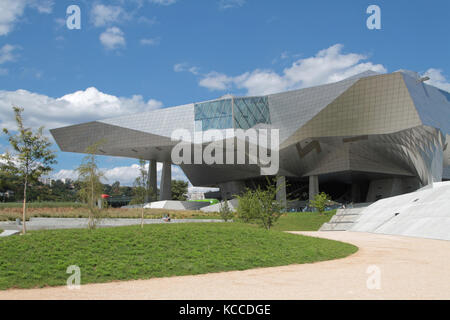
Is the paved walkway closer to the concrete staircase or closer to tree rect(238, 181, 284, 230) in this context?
tree rect(238, 181, 284, 230)

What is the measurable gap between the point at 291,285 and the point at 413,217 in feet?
67.8

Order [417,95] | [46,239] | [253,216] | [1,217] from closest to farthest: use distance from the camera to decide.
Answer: [46,239], [253,216], [1,217], [417,95]

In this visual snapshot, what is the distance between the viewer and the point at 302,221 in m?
39.8

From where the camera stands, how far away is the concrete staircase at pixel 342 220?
112 feet

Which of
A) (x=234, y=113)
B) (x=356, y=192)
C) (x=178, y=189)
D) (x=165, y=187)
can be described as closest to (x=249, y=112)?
(x=234, y=113)

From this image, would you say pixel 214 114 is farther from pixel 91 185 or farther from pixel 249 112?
pixel 91 185

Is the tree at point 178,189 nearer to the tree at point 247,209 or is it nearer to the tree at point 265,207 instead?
the tree at point 247,209

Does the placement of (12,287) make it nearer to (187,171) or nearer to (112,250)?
(112,250)

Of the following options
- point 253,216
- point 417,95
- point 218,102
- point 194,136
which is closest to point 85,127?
point 194,136

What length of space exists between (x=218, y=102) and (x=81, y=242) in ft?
136

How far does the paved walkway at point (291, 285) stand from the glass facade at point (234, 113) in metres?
39.4

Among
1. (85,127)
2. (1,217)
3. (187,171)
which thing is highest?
(85,127)

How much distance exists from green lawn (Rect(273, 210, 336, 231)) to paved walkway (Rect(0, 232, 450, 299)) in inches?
1011
